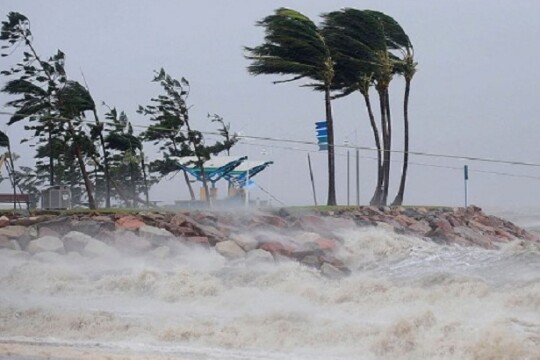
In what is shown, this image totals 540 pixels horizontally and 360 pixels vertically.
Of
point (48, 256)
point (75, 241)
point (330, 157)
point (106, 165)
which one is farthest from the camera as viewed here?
point (106, 165)

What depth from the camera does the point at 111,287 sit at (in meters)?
14.4

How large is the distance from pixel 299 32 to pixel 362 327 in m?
14.3

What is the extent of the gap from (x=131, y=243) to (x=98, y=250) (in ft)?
1.93

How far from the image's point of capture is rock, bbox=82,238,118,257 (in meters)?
15.4

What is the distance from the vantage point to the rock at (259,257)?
1518cm

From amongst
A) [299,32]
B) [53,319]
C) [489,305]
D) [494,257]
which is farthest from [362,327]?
[299,32]

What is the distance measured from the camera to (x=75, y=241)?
51.2 feet

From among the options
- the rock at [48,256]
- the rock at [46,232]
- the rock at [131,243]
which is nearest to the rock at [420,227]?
the rock at [131,243]

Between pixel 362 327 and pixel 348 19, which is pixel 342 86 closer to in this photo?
pixel 348 19

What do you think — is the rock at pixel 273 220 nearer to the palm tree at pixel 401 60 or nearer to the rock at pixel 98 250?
the rock at pixel 98 250

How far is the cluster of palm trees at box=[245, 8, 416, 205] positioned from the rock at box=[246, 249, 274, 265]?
29.3ft

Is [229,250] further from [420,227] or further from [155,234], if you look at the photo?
[420,227]

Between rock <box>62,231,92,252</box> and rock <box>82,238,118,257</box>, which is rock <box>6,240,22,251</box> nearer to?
rock <box>62,231,92,252</box>

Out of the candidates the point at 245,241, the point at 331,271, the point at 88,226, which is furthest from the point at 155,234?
the point at 331,271
